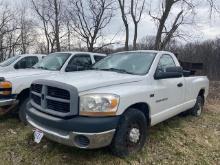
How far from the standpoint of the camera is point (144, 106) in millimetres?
4238

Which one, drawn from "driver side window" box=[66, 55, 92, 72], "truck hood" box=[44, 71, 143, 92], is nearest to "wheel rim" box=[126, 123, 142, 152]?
"truck hood" box=[44, 71, 143, 92]

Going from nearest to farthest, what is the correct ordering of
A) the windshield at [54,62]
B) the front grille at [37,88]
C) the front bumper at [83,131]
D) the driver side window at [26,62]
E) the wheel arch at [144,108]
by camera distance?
the front bumper at [83,131], the front grille at [37,88], the wheel arch at [144,108], the windshield at [54,62], the driver side window at [26,62]

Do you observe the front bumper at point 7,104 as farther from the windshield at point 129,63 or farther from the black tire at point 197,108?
the black tire at point 197,108

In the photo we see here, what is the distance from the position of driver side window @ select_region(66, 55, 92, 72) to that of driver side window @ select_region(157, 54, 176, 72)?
2.22 metres

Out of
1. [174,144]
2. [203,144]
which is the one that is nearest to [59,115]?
[174,144]

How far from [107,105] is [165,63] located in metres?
2.27

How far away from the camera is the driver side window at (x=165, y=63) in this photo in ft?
15.9

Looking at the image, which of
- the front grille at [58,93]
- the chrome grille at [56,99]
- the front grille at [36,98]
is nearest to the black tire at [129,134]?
the chrome grille at [56,99]

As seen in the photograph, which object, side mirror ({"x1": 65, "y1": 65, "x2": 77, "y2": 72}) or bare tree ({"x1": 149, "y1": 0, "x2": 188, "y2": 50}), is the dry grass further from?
bare tree ({"x1": 149, "y1": 0, "x2": 188, "y2": 50})

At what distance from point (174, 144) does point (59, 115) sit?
2381mm

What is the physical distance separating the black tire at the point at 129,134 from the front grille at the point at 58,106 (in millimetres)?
796

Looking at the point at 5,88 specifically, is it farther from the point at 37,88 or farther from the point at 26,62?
the point at 26,62

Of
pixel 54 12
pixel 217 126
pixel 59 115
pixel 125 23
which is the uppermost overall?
pixel 54 12

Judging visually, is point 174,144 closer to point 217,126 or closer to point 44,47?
point 217,126
